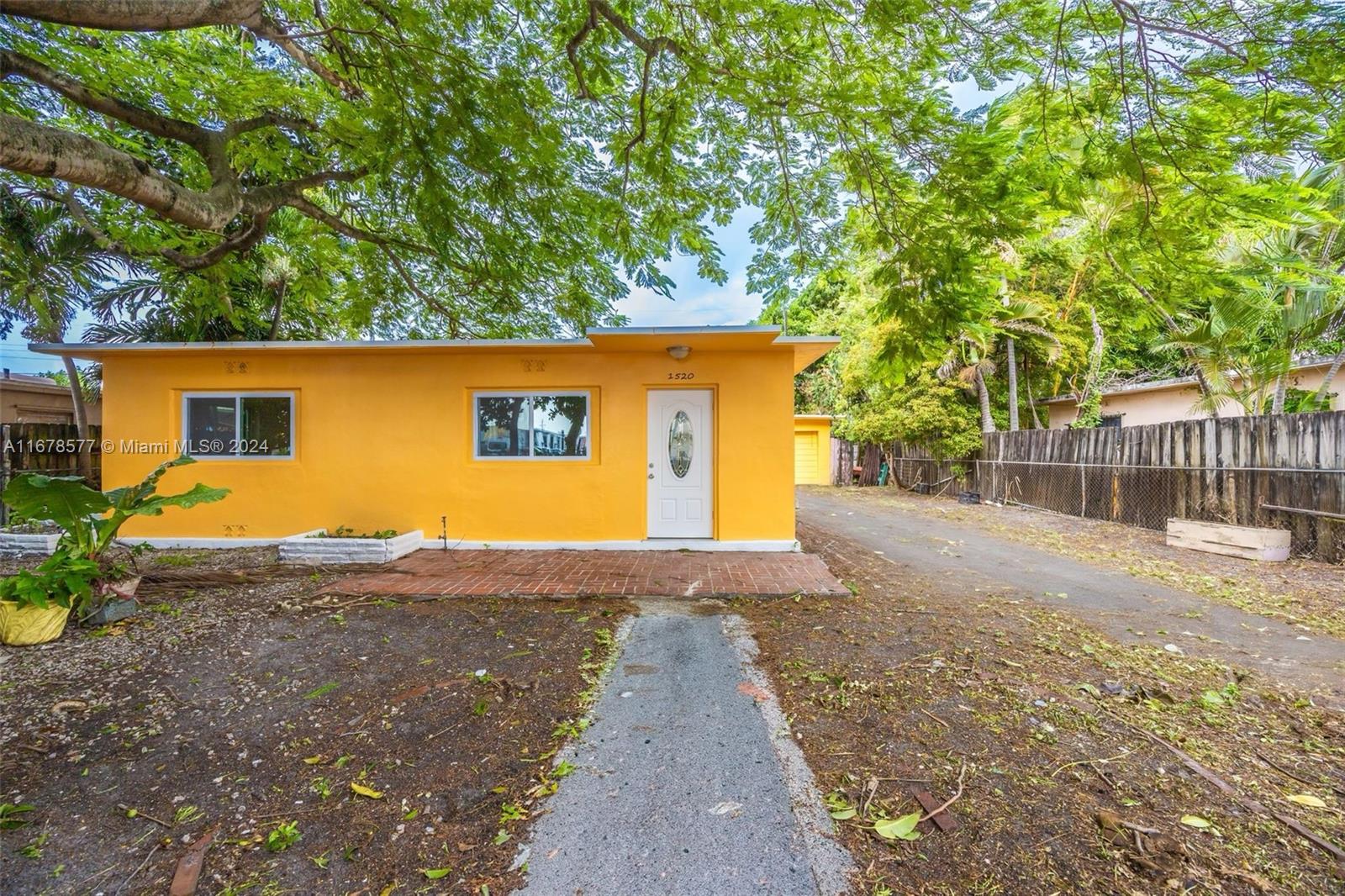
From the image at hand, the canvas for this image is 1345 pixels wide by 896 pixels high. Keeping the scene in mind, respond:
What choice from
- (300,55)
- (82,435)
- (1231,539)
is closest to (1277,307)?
(1231,539)

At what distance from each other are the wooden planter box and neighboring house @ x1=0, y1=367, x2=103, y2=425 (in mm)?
19326

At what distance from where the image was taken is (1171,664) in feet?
11.1

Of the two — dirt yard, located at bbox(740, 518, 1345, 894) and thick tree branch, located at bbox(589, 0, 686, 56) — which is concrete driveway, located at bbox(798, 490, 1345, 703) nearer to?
dirt yard, located at bbox(740, 518, 1345, 894)

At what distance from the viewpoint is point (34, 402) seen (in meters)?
12.0

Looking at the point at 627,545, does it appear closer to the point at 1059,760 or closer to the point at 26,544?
the point at 1059,760

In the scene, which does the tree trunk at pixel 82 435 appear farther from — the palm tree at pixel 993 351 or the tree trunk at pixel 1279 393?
the tree trunk at pixel 1279 393

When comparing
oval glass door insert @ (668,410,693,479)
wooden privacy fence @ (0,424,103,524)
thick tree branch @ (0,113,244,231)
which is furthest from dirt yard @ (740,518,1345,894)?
wooden privacy fence @ (0,424,103,524)

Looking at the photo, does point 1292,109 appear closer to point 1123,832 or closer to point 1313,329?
point 1123,832

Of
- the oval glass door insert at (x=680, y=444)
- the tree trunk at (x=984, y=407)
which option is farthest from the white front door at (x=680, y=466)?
the tree trunk at (x=984, y=407)

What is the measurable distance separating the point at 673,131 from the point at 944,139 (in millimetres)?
2655

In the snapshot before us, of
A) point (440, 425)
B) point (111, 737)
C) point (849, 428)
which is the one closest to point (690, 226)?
point (440, 425)

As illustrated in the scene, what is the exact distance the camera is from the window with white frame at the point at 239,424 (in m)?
7.19

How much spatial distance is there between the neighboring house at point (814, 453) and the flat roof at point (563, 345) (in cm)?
1317

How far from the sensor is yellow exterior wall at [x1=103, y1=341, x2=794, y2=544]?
684cm
